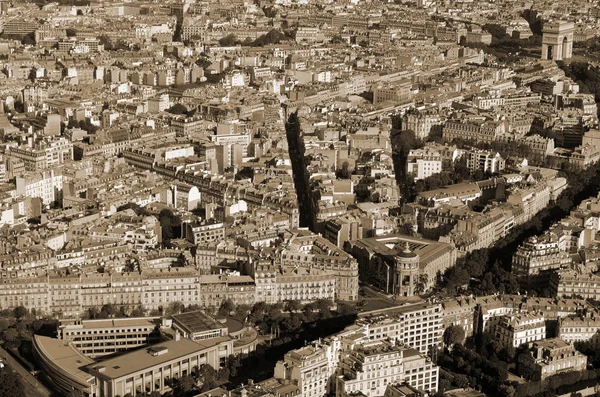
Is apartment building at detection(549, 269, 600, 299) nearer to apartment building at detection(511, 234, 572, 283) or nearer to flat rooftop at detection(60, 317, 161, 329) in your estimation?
apartment building at detection(511, 234, 572, 283)

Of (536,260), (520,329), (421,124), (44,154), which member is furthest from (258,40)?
(520,329)

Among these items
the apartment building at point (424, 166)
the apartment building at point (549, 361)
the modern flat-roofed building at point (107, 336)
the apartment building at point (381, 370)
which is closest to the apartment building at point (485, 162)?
the apartment building at point (424, 166)

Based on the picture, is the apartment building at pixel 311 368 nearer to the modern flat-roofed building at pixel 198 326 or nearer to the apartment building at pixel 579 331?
the modern flat-roofed building at pixel 198 326

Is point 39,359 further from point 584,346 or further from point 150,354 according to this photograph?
point 584,346

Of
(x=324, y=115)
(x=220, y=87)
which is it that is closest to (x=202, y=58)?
(x=220, y=87)

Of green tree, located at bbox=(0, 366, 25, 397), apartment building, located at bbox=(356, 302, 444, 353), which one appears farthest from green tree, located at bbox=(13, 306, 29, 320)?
apartment building, located at bbox=(356, 302, 444, 353)
